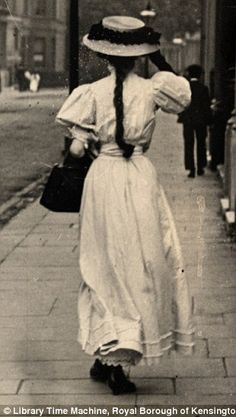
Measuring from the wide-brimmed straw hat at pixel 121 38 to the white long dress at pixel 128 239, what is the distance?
150mm

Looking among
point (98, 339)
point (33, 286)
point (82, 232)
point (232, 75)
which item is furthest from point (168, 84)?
point (232, 75)

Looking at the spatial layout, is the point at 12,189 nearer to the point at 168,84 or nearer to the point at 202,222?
the point at 202,222

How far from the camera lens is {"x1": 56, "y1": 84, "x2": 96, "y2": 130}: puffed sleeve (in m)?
5.45

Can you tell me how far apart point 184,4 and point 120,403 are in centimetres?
976

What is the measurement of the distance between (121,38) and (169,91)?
34cm

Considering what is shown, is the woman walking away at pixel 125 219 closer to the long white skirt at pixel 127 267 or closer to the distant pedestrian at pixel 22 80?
the long white skirt at pixel 127 267

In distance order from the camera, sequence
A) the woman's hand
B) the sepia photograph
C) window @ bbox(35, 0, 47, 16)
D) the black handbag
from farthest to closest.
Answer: window @ bbox(35, 0, 47, 16) < the black handbag < the woman's hand < the sepia photograph

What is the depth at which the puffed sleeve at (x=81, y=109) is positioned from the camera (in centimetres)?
545

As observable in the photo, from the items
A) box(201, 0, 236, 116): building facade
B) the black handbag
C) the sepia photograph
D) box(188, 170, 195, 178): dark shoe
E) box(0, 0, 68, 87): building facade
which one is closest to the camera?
the sepia photograph

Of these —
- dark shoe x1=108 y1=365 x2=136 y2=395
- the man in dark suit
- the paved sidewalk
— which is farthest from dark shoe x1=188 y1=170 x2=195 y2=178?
dark shoe x1=108 y1=365 x2=136 y2=395

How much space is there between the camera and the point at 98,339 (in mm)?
5367

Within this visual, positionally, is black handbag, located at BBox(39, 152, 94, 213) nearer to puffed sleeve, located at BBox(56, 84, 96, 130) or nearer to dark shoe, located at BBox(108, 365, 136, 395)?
puffed sleeve, located at BBox(56, 84, 96, 130)

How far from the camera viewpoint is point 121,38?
5.39 metres

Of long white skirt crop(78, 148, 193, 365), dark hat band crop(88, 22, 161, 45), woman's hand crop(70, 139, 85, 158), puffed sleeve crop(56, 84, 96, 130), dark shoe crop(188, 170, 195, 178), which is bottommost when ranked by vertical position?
dark shoe crop(188, 170, 195, 178)
